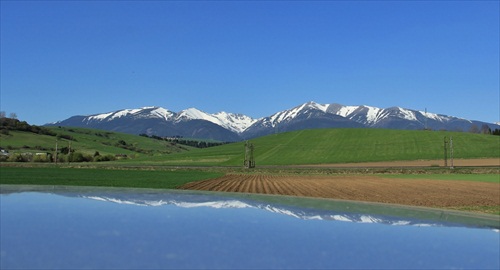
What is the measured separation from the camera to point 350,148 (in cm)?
14012

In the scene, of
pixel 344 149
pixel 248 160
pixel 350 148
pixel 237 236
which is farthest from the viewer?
pixel 350 148

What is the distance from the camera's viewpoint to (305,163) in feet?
388

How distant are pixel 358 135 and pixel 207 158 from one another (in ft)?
200

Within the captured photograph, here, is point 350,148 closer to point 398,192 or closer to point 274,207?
point 398,192

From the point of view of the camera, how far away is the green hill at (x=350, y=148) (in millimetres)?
123062

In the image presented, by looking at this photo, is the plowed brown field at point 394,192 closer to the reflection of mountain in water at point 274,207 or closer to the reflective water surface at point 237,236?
the reflective water surface at point 237,236

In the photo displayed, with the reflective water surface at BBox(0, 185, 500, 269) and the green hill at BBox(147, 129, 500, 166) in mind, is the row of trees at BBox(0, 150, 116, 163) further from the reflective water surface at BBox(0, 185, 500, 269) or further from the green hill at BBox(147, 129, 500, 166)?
the reflective water surface at BBox(0, 185, 500, 269)

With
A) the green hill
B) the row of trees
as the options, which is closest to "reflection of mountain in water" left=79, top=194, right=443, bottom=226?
the green hill

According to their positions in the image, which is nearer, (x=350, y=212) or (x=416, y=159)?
(x=350, y=212)

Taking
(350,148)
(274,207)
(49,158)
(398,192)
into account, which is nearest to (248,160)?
(350,148)

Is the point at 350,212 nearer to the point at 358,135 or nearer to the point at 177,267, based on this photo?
the point at 177,267

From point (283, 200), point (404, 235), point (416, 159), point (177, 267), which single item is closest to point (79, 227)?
point (177, 267)

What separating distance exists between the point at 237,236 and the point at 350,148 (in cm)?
12902

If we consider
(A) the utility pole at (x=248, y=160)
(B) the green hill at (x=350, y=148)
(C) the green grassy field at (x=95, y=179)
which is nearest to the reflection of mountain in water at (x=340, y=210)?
(C) the green grassy field at (x=95, y=179)
